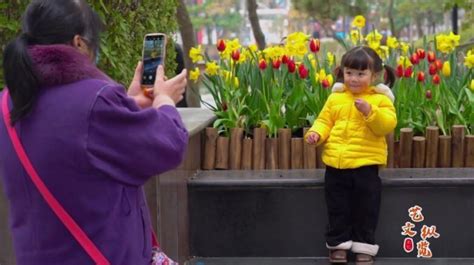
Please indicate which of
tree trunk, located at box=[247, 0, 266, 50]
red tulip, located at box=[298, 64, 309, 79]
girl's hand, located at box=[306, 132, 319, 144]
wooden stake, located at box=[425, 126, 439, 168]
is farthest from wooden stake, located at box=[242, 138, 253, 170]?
tree trunk, located at box=[247, 0, 266, 50]

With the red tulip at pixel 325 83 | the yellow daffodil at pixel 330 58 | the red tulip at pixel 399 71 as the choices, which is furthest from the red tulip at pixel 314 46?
the red tulip at pixel 399 71

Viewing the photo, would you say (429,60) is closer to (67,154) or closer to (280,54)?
(280,54)

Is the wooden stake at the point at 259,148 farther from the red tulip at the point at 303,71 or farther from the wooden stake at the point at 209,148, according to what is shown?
the red tulip at the point at 303,71

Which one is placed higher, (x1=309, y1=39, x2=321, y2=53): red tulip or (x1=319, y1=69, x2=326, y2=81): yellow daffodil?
(x1=309, y1=39, x2=321, y2=53): red tulip

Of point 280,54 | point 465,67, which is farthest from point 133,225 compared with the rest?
point 465,67

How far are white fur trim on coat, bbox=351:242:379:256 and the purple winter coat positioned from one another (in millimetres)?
2288

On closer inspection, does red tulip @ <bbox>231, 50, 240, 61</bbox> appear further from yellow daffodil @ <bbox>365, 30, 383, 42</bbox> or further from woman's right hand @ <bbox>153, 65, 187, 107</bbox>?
woman's right hand @ <bbox>153, 65, 187, 107</bbox>

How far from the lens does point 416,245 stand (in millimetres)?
4672

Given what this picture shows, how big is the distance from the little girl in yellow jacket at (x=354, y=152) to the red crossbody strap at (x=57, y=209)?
7.10 feet

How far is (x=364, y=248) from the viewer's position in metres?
4.53

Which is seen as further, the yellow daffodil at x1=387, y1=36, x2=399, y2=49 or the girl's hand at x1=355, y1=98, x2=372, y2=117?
the yellow daffodil at x1=387, y1=36, x2=399, y2=49

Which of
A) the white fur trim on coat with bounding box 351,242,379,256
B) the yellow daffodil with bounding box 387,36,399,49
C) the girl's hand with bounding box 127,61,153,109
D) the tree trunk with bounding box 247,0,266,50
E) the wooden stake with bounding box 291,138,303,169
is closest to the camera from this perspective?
the girl's hand with bounding box 127,61,153,109

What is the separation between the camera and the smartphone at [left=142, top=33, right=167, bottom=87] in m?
2.78

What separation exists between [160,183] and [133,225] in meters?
1.40
